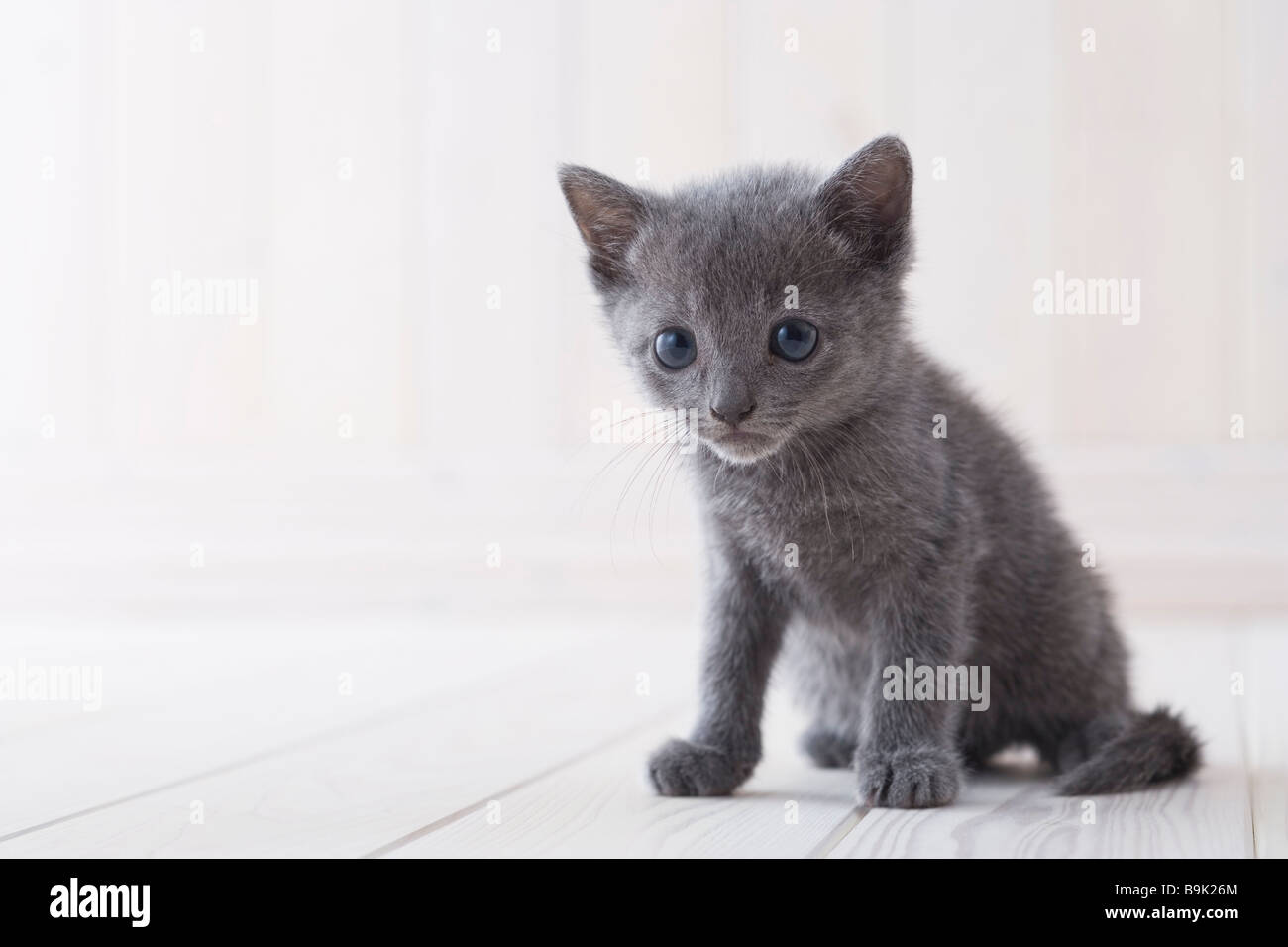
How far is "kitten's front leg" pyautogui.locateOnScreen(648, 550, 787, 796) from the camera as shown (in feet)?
5.91

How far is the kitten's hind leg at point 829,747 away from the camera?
195 centimetres

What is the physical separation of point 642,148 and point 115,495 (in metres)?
1.59

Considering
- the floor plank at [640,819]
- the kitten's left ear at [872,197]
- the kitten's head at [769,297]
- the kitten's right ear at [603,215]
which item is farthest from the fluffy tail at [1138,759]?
the kitten's right ear at [603,215]

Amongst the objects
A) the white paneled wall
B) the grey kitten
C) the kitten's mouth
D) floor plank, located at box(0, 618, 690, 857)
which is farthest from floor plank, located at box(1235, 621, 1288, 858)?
floor plank, located at box(0, 618, 690, 857)

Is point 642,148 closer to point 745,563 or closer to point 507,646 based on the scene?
point 507,646

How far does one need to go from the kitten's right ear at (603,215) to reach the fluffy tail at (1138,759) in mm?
825

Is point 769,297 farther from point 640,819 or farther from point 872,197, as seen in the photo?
point 640,819

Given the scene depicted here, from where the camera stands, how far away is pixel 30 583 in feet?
12.0

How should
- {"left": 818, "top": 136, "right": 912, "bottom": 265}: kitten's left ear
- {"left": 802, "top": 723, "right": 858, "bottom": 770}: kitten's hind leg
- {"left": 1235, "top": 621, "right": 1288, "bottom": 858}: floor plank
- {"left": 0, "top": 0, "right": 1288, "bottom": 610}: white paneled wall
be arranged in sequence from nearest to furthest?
{"left": 1235, "top": 621, "right": 1288, "bottom": 858}: floor plank < {"left": 818, "top": 136, "right": 912, "bottom": 265}: kitten's left ear < {"left": 802, "top": 723, "right": 858, "bottom": 770}: kitten's hind leg < {"left": 0, "top": 0, "right": 1288, "bottom": 610}: white paneled wall

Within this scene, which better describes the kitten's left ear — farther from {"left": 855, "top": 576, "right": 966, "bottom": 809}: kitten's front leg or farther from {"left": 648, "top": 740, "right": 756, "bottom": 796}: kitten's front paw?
{"left": 648, "top": 740, "right": 756, "bottom": 796}: kitten's front paw

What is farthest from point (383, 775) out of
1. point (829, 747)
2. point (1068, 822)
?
point (1068, 822)

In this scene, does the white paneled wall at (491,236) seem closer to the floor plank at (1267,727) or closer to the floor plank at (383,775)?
the floor plank at (1267,727)

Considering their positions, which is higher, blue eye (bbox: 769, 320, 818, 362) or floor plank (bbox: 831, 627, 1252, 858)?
blue eye (bbox: 769, 320, 818, 362)
